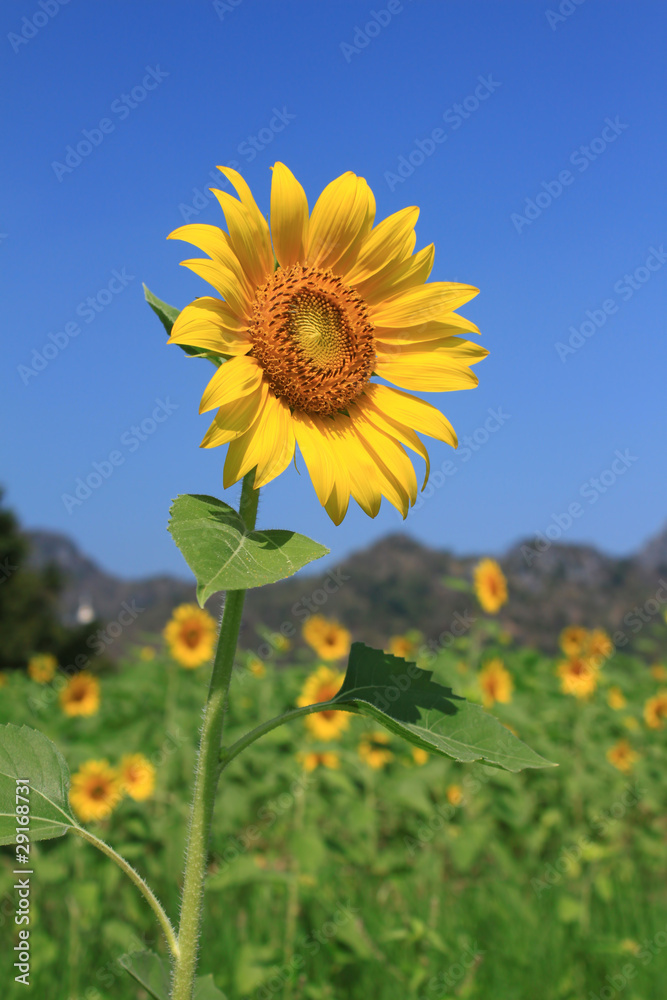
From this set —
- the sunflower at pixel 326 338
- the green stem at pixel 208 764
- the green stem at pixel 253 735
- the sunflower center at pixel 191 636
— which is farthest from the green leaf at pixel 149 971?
the sunflower center at pixel 191 636

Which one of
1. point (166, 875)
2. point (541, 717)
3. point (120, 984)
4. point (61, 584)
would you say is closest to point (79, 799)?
point (166, 875)

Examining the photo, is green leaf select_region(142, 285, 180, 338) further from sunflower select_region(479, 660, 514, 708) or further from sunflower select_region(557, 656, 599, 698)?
sunflower select_region(557, 656, 599, 698)

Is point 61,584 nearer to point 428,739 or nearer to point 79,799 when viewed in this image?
point 79,799

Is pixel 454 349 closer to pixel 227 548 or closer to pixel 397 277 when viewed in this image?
pixel 397 277

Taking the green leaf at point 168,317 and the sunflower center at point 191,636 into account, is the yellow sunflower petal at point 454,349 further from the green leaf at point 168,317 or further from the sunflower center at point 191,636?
the sunflower center at point 191,636

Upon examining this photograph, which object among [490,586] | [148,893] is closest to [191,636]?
[490,586]

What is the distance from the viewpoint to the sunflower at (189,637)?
6.16m

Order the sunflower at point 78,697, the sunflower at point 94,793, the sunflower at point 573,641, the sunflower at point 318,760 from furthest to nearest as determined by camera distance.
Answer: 1. the sunflower at point 573,641
2. the sunflower at point 78,697
3. the sunflower at point 94,793
4. the sunflower at point 318,760

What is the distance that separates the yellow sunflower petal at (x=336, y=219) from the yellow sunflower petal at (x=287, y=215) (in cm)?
3

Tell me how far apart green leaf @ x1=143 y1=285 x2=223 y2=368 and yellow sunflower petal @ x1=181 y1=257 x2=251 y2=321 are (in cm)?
12

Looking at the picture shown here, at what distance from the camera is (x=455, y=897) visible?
5.12 metres

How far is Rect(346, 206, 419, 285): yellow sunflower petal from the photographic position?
77.7 inches

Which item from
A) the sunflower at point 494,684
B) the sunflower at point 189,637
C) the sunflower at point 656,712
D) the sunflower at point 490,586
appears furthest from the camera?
the sunflower at point 656,712

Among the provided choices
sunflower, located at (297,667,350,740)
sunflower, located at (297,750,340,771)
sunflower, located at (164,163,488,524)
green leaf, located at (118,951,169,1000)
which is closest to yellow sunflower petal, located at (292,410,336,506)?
sunflower, located at (164,163,488,524)
